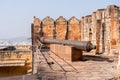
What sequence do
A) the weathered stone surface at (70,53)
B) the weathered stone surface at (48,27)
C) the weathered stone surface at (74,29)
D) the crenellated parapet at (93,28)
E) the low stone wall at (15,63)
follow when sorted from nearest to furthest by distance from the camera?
the weathered stone surface at (70,53) < the crenellated parapet at (93,28) < the low stone wall at (15,63) < the weathered stone surface at (48,27) < the weathered stone surface at (74,29)

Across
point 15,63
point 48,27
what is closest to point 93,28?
point 48,27

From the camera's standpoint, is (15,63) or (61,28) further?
(61,28)

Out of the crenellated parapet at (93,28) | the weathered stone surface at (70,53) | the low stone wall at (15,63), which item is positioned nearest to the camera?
the weathered stone surface at (70,53)

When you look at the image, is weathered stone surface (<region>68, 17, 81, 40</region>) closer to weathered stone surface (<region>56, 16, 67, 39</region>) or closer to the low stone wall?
weathered stone surface (<region>56, 16, 67, 39</region>)

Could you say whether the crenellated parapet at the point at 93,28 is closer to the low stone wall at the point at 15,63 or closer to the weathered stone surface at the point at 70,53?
the low stone wall at the point at 15,63

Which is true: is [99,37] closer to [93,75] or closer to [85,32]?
[85,32]

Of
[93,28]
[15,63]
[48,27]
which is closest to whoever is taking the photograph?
[93,28]

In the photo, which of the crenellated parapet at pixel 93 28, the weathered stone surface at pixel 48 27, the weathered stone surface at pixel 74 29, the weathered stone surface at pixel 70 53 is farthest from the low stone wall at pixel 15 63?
the weathered stone surface at pixel 70 53

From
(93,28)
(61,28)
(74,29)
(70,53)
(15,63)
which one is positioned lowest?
(15,63)

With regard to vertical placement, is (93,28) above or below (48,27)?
below

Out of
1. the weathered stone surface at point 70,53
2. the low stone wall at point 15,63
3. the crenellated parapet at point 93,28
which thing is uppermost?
the crenellated parapet at point 93,28

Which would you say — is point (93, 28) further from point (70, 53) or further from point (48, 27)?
point (70, 53)

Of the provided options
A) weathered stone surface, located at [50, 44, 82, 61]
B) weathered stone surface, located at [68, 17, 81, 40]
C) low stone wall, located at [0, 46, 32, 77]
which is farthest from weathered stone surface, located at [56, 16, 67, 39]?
weathered stone surface, located at [50, 44, 82, 61]

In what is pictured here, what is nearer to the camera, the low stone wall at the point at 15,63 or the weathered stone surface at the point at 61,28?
the low stone wall at the point at 15,63
